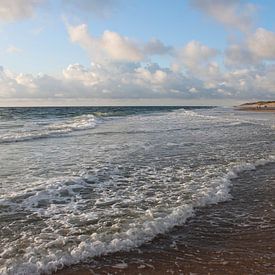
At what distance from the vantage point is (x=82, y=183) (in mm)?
11641

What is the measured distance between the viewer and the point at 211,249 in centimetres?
662

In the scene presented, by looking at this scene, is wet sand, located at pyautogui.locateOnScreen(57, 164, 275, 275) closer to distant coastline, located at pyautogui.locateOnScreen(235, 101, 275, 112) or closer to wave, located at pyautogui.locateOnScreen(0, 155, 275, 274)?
wave, located at pyautogui.locateOnScreen(0, 155, 275, 274)

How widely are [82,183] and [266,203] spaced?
5.63m

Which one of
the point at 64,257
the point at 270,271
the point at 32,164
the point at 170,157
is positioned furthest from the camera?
the point at 170,157

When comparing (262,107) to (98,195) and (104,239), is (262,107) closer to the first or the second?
(98,195)

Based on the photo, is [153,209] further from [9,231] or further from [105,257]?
[9,231]

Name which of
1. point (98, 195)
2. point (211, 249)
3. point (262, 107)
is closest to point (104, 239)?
point (211, 249)

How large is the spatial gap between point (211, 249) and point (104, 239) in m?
2.04

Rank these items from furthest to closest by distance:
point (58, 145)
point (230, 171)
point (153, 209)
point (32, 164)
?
point (58, 145) < point (32, 164) < point (230, 171) < point (153, 209)

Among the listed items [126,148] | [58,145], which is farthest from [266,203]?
[58,145]

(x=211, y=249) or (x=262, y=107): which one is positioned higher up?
(x=262, y=107)

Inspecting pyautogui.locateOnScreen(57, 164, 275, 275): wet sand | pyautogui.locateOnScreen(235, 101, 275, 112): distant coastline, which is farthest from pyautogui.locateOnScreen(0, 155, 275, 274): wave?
pyautogui.locateOnScreen(235, 101, 275, 112): distant coastline

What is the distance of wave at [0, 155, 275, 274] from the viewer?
5984 mm

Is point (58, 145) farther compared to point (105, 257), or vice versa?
point (58, 145)
